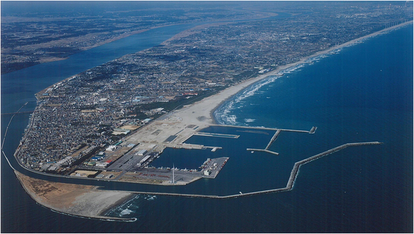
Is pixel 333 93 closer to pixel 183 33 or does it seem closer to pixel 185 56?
pixel 185 56

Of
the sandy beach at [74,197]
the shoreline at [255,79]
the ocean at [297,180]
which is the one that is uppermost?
the shoreline at [255,79]

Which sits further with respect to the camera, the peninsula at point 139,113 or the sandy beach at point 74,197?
the peninsula at point 139,113

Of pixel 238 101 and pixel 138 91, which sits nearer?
pixel 238 101

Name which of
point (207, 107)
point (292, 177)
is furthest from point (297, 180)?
point (207, 107)

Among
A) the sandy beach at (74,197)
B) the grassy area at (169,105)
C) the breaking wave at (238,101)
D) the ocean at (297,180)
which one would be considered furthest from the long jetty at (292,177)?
the grassy area at (169,105)

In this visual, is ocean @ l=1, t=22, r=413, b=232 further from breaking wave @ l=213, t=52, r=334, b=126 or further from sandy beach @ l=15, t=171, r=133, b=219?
sandy beach @ l=15, t=171, r=133, b=219

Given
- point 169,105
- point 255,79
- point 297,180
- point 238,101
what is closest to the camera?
point 297,180

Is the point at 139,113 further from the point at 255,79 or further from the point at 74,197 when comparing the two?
the point at 255,79

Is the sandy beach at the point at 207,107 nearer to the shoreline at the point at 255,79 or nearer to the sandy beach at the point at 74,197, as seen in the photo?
the shoreline at the point at 255,79

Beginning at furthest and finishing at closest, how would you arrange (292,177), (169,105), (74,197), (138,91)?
(138,91) < (169,105) < (292,177) < (74,197)
